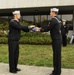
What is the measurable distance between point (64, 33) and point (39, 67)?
810cm

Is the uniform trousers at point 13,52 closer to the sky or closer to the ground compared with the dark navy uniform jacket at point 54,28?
closer to the ground

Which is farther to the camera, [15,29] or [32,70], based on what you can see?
[32,70]

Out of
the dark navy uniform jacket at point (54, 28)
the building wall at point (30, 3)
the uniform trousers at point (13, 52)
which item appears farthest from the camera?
the building wall at point (30, 3)

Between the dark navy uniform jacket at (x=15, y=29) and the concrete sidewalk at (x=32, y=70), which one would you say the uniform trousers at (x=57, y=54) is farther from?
the dark navy uniform jacket at (x=15, y=29)

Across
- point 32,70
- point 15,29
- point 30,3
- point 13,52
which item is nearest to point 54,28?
point 15,29

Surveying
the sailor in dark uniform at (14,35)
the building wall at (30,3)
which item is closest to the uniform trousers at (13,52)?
the sailor in dark uniform at (14,35)

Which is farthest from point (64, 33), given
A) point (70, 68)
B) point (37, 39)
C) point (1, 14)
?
point (1, 14)

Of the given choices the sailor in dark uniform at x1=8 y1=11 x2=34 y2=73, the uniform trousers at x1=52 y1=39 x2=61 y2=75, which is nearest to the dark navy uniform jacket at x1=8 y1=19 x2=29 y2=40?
the sailor in dark uniform at x1=8 y1=11 x2=34 y2=73

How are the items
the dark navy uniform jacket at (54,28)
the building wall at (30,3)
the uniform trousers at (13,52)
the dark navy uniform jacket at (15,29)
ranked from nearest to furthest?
1. the dark navy uniform jacket at (54,28)
2. the dark navy uniform jacket at (15,29)
3. the uniform trousers at (13,52)
4. the building wall at (30,3)

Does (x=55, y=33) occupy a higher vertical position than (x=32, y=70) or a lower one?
higher

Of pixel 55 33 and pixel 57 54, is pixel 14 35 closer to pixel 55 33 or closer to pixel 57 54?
pixel 55 33

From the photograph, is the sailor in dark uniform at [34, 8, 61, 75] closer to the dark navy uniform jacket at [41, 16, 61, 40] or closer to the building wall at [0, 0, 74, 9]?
the dark navy uniform jacket at [41, 16, 61, 40]

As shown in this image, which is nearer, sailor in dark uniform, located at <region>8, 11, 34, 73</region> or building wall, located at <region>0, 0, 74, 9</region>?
sailor in dark uniform, located at <region>8, 11, 34, 73</region>

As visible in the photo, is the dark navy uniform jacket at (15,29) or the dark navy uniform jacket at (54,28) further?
the dark navy uniform jacket at (15,29)
